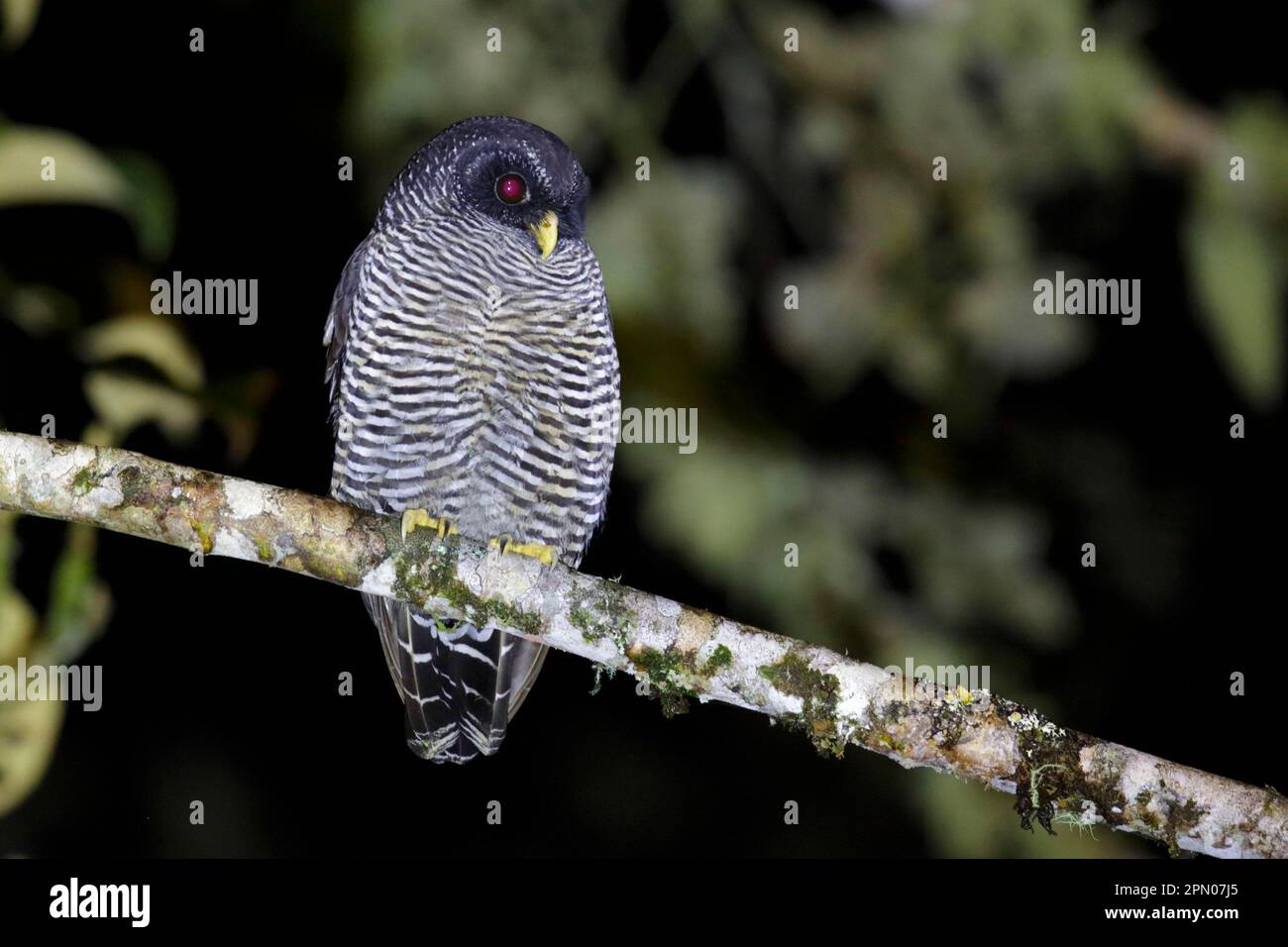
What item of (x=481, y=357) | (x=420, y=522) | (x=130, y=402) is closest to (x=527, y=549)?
(x=420, y=522)

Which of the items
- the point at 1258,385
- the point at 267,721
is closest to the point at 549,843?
the point at 267,721

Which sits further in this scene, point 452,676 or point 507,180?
point 452,676

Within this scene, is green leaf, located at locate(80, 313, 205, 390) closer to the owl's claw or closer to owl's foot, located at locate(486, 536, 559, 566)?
the owl's claw

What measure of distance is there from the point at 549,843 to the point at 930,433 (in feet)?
10.8

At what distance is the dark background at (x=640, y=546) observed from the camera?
5.38 meters

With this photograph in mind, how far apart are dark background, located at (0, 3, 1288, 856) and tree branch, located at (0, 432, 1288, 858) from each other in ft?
4.63

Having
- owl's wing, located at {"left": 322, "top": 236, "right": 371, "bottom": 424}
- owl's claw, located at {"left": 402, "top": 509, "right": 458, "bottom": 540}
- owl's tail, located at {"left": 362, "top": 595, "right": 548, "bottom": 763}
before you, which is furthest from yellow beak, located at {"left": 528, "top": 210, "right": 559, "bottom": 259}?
owl's tail, located at {"left": 362, "top": 595, "right": 548, "bottom": 763}

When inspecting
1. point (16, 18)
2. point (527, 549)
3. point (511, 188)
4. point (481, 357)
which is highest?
point (16, 18)

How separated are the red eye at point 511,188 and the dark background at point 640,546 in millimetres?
1370

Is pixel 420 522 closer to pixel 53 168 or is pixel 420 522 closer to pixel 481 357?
pixel 481 357

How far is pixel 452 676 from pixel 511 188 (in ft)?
4.86

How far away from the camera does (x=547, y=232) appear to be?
3.56 meters

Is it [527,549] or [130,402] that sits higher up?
[130,402]

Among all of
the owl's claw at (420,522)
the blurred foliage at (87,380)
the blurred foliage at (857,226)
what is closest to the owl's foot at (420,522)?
the owl's claw at (420,522)
